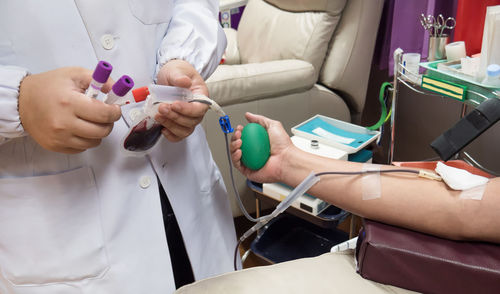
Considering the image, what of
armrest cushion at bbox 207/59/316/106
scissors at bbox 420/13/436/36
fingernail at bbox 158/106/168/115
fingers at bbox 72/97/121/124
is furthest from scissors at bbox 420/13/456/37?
fingers at bbox 72/97/121/124

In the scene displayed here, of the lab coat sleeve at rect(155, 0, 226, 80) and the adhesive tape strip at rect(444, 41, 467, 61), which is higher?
the lab coat sleeve at rect(155, 0, 226, 80)

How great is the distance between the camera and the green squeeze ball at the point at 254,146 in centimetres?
87

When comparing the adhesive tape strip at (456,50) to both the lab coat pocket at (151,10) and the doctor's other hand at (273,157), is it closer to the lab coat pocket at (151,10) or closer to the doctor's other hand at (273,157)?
the doctor's other hand at (273,157)

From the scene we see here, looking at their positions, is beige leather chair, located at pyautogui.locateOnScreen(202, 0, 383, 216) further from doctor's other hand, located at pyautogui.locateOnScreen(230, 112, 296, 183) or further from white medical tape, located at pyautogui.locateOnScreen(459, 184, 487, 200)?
white medical tape, located at pyautogui.locateOnScreen(459, 184, 487, 200)

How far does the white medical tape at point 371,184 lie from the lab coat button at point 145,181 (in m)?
0.42

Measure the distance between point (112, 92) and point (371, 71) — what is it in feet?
5.68

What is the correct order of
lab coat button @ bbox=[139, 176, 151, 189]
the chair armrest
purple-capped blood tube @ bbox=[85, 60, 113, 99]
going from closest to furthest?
purple-capped blood tube @ bbox=[85, 60, 113, 99], lab coat button @ bbox=[139, 176, 151, 189], the chair armrest

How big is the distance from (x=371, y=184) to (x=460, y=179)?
159mm

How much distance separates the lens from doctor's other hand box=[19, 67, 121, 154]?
546 mm

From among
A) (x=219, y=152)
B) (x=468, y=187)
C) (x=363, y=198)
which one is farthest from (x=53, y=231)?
(x=219, y=152)

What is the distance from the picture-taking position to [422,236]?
26.0 inches

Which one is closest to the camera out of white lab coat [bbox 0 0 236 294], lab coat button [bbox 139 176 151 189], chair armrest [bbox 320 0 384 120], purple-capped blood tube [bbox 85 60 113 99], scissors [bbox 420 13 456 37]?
purple-capped blood tube [bbox 85 60 113 99]

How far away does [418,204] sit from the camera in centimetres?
72

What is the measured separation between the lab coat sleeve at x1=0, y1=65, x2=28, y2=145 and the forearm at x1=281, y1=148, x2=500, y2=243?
0.58m
